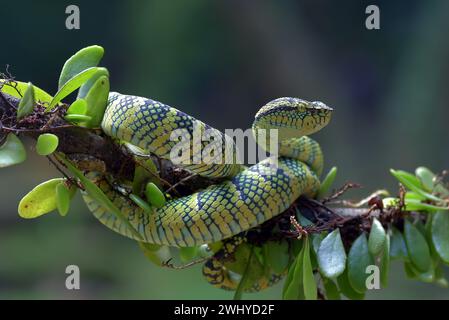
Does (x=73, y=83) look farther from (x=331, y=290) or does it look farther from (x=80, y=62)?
(x=331, y=290)

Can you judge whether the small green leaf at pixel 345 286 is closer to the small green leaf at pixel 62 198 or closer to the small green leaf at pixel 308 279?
the small green leaf at pixel 308 279

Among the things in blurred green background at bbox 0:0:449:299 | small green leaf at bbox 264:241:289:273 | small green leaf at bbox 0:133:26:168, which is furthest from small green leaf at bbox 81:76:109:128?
blurred green background at bbox 0:0:449:299

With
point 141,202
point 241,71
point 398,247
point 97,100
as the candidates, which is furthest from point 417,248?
point 241,71

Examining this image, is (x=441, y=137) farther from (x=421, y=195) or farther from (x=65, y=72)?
(x=65, y=72)

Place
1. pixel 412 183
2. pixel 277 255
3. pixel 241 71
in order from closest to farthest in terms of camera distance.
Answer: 1. pixel 277 255
2. pixel 412 183
3. pixel 241 71

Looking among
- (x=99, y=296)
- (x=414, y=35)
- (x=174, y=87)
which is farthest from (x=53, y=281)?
(x=414, y=35)

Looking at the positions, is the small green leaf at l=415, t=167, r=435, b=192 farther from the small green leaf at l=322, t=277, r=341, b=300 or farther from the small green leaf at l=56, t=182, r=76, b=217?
the small green leaf at l=56, t=182, r=76, b=217
